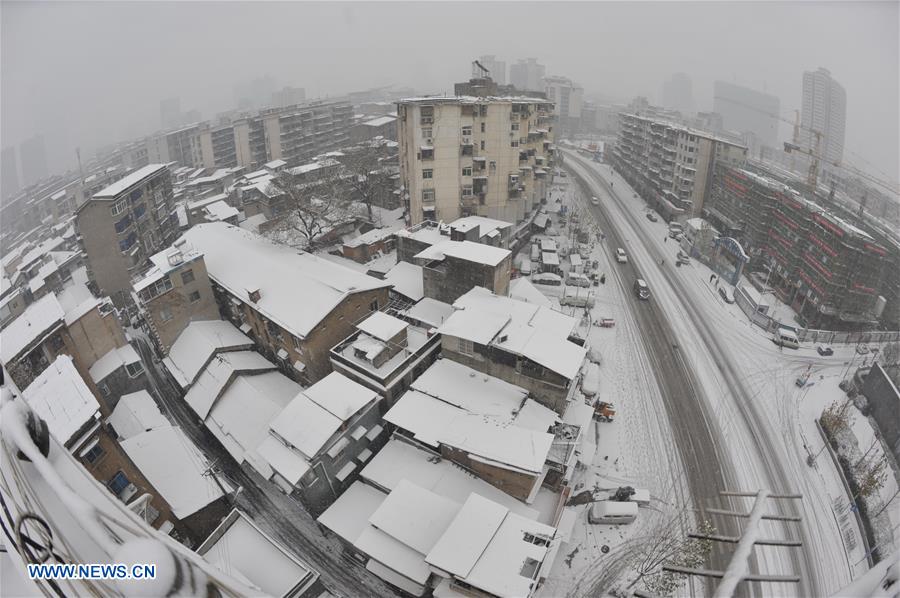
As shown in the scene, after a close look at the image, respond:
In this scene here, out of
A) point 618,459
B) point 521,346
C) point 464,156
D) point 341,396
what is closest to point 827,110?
point 464,156

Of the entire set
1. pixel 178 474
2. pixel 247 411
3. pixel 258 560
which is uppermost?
pixel 247 411

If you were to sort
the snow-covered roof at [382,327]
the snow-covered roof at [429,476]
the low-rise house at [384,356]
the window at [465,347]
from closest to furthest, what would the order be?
the snow-covered roof at [429,476]
the low-rise house at [384,356]
the snow-covered roof at [382,327]
the window at [465,347]

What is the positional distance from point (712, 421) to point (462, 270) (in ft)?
46.4

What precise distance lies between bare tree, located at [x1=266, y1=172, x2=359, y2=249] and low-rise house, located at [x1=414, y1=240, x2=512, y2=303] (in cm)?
1256

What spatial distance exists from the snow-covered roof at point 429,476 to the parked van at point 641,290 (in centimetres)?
2055

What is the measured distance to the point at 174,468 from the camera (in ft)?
51.1

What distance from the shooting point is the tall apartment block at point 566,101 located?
3772 inches

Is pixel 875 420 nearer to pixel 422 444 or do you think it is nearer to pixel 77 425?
pixel 422 444

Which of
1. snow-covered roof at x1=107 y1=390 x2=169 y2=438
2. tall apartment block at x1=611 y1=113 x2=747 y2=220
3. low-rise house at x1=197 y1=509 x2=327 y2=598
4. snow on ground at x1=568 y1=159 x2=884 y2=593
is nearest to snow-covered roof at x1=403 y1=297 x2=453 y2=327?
low-rise house at x1=197 y1=509 x2=327 y2=598

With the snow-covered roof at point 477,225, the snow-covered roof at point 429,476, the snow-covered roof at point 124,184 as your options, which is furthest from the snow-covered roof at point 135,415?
the snow-covered roof at point 477,225

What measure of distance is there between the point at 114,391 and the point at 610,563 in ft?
69.2

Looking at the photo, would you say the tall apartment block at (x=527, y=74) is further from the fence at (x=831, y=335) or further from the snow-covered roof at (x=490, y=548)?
the snow-covered roof at (x=490, y=548)

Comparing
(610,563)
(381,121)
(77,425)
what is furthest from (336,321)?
(381,121)

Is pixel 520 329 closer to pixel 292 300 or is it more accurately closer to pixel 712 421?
pixel 292 300
